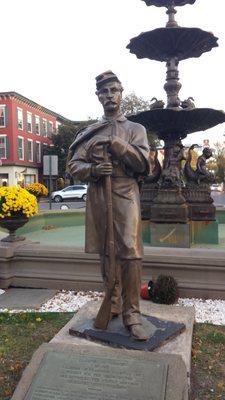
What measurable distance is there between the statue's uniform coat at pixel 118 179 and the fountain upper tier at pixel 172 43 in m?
4.73

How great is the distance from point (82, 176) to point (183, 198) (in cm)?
486

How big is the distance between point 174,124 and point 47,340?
507 centimetres

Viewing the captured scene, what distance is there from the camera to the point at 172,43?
850cm

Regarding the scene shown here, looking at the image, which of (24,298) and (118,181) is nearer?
(118,181)

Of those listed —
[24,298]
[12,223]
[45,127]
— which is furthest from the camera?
[45,127]

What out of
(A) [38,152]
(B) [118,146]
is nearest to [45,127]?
(A) [38,152]

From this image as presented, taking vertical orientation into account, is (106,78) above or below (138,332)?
above

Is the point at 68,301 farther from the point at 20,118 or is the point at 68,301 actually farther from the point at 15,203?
the point at 20,118

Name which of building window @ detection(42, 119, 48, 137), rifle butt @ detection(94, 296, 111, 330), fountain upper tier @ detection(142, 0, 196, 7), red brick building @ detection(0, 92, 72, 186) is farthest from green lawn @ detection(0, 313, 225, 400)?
building window @ detection(42, 119, 48, 137)

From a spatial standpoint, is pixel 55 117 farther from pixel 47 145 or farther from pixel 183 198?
pixel 183 198

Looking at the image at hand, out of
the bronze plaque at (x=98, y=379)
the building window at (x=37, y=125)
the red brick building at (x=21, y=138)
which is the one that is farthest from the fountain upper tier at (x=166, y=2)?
the building window at (x=37, y=125)

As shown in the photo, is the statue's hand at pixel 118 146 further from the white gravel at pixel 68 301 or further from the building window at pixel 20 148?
the building window at pixel 20 148

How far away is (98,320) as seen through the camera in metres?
4.07

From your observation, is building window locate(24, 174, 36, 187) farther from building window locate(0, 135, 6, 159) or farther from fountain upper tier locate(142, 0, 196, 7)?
fountain upper tier locate(142, 0, 196, 7)
